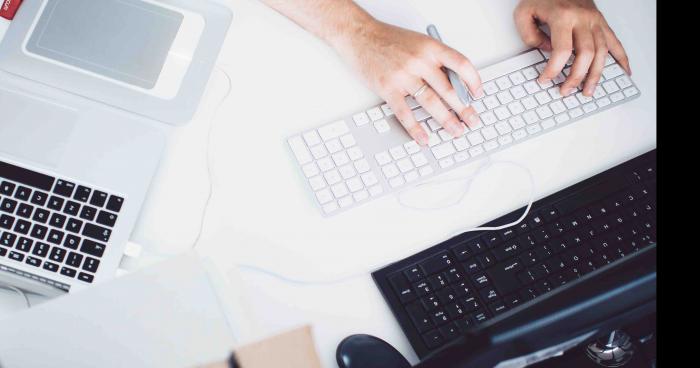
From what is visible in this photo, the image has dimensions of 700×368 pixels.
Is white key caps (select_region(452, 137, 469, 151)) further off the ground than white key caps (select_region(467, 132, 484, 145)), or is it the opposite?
white key caps (select_region(467, 132, 484, 145))

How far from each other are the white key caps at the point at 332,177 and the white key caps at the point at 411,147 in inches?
3.7

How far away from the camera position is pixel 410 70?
825 millimetres

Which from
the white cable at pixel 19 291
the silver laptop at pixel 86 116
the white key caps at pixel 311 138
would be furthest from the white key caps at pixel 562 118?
the white cable at pixel 19 291

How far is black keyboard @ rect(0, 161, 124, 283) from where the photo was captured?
26.0 inches

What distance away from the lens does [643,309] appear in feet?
1.38

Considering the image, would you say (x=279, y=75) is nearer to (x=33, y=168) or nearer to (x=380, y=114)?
(x=380, y=114)

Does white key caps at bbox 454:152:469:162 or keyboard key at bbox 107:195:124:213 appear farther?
white key caps at bbox 454:152:469:162

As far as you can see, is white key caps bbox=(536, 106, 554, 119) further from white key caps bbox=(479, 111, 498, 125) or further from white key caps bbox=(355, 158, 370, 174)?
white key caps bbox=(355, 158, 370, 174)

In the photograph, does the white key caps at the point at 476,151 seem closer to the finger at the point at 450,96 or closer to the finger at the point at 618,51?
the finger at the point at 450,96

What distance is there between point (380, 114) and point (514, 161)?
0.60 feet

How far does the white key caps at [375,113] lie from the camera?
0.80m

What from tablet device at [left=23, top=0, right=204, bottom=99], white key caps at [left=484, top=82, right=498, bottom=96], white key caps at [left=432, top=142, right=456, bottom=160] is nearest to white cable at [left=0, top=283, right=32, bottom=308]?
tablet device at [left=23, top=0, right=204, bottom=99]

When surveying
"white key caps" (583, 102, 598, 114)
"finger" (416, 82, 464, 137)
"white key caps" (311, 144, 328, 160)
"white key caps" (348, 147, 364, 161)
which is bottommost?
"white key caps" (311, 144, 328, 160)

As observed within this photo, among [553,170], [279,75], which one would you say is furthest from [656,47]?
[279,75]
